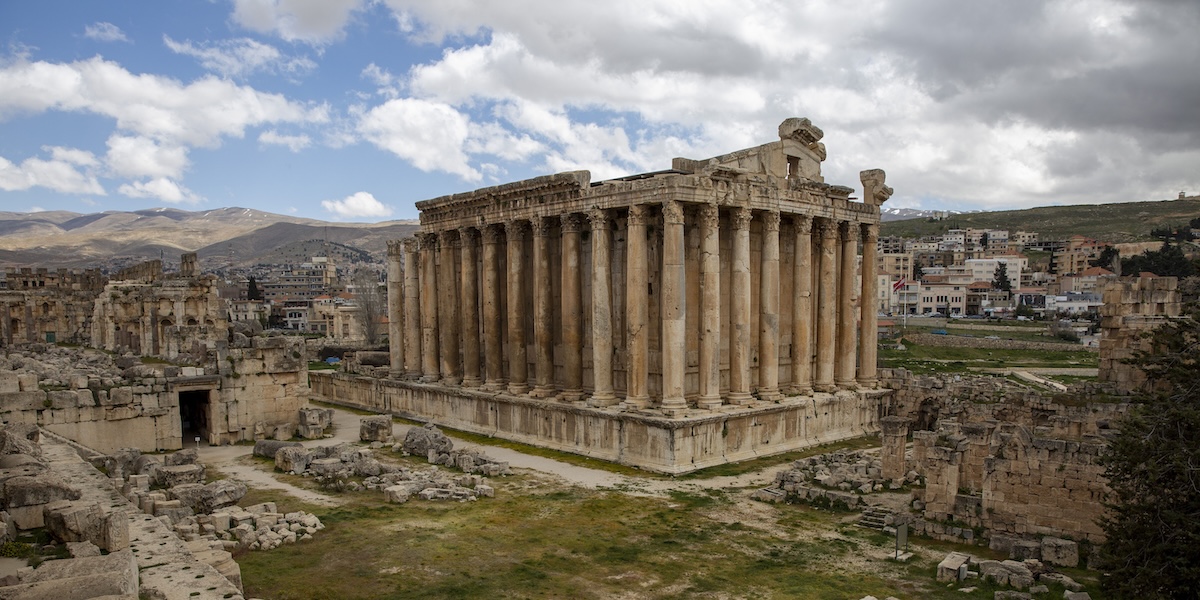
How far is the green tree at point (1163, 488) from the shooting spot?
10773 millimetres

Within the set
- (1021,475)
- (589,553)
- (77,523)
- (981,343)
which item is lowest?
(981,343)

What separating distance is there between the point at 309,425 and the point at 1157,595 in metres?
27.2

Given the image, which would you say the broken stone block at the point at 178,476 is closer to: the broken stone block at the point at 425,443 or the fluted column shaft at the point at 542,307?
the broken stone block at the point at 425,443

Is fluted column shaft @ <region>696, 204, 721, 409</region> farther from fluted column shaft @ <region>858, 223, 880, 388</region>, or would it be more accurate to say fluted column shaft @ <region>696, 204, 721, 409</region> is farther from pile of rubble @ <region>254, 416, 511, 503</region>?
fluted column shaft @ <region>858, 223, 880, 388</region>

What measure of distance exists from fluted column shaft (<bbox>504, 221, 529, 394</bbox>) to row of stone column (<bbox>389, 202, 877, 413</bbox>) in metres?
0.04

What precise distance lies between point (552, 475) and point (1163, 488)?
1568 centimetres

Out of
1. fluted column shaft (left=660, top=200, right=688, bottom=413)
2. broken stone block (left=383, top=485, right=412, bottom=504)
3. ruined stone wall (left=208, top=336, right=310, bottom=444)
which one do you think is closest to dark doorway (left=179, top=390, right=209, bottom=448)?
ruined stone wall (left=208, top=336, right=310, bottom=444)

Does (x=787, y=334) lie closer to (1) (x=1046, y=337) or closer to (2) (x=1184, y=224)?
(1) (x=1046, y=337)

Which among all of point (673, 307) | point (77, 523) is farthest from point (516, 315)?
point (77, 523)

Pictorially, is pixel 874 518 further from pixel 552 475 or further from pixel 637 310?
pixel 637 310

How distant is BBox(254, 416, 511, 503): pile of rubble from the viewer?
20.5 metres

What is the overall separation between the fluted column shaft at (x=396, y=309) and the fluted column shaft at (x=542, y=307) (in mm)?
11934

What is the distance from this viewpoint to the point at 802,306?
28578 mm

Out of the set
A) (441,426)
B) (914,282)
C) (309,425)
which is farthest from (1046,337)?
(309,425)
